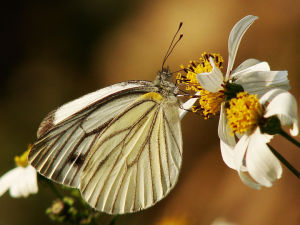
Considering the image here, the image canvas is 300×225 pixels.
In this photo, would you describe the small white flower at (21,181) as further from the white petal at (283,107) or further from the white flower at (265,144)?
the white petal at (283,107)

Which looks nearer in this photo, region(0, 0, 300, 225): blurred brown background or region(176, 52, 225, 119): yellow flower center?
region(176, 52, 225, 119): yellow flower center

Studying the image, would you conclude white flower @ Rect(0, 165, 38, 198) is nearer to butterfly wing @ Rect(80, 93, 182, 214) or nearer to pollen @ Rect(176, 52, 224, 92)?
butterfly wing @ Rect(80, 93, 182, 214)

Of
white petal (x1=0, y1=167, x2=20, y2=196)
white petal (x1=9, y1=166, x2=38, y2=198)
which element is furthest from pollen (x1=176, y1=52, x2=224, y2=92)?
white petal (x1=0, y1=167, x2=20, y2=196)

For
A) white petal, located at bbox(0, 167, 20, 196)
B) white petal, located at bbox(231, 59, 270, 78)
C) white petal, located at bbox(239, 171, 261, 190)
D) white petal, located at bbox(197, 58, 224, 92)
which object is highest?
white petal, located at bbox(197, 58, 224, 92)

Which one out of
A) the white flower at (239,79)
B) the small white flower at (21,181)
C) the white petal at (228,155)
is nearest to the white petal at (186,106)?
the white flower at (239,79)

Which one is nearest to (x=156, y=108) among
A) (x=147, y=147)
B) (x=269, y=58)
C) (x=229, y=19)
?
(x=147, y=147)

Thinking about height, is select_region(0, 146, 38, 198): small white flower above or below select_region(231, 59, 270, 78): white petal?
below

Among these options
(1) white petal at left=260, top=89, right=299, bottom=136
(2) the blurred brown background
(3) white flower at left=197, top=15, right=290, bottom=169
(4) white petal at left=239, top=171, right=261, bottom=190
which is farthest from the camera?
(2) the blurred brown background
